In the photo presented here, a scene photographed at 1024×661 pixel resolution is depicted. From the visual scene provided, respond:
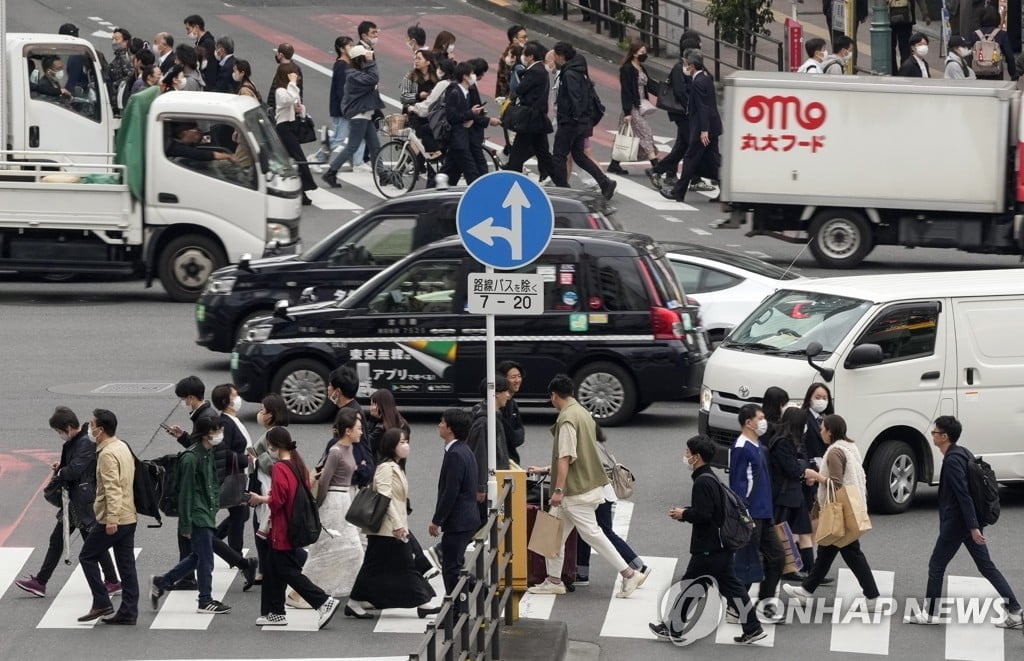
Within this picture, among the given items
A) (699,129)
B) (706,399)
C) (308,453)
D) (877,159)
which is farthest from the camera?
(699,129)

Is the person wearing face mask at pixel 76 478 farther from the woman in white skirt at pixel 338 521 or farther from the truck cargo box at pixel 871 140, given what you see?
the truck cargo box at pixel 871 140

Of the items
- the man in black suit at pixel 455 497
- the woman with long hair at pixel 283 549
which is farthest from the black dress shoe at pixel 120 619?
the man in black suit at pixel 455 497

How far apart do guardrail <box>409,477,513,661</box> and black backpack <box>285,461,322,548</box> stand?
117 centimetres

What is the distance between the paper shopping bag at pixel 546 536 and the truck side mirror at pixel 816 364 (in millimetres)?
3062

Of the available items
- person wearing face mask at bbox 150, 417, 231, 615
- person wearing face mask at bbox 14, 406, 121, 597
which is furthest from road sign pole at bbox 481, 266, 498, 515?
person wearing face mask at bbox 14, 406, 121, 597

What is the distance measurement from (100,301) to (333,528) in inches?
435

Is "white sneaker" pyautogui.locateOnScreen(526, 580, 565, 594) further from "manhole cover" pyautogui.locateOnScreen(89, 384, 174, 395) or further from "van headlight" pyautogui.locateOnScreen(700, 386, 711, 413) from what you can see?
"manhole cover" pyautogui.locateOnScreen(89, 384, 174, 395)

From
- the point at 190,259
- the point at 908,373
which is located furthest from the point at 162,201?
the point at 908,373

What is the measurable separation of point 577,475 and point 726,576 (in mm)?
1341

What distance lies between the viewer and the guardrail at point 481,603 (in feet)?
28.5

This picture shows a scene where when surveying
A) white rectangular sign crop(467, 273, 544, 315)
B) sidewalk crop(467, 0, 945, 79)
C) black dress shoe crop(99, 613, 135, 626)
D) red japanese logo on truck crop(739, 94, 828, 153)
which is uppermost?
sidewalk crop(467, 0, 945, 79)

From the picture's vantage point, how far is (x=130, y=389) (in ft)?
59.6

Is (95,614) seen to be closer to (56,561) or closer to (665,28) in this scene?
(56,561)

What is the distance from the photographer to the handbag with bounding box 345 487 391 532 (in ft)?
37.8
